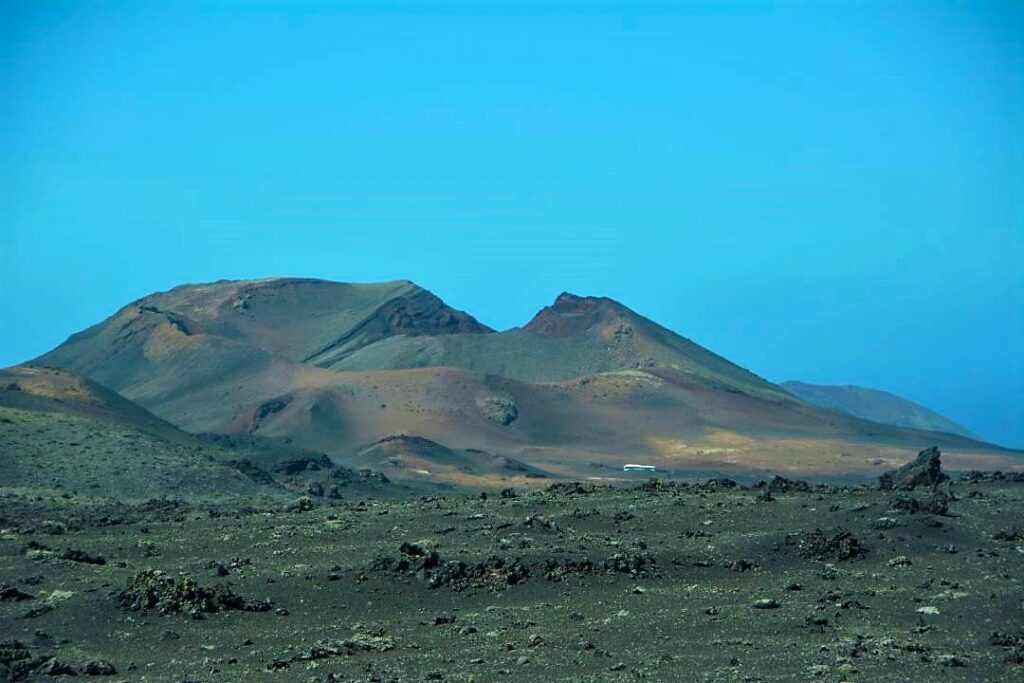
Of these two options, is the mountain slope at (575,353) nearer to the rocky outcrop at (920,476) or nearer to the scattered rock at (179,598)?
the rocky outcrop at (920,476)

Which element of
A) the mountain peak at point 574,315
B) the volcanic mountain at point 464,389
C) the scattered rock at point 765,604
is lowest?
the scattered rock at point 765,604

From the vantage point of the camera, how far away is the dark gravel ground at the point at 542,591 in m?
20.8

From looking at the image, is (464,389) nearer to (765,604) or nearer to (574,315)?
(574,315)

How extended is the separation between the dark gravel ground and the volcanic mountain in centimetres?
4553

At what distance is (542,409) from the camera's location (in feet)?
363

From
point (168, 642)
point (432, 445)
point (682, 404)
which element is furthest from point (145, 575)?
point (682, 404)

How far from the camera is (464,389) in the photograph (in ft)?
363

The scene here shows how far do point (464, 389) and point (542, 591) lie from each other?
84.3m

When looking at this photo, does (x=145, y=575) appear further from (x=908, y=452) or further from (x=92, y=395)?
(x=908, y=452)

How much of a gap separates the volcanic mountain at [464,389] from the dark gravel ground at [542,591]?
45529 millimetres

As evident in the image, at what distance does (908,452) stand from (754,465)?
14.8 m

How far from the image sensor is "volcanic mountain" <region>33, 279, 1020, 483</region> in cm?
9675

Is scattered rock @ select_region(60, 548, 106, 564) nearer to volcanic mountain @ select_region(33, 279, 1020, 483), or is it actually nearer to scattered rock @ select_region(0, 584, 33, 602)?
scattered rock @ select_region(0, 584, 33, 602)

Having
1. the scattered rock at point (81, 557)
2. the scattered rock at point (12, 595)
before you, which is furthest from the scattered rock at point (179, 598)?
the scattered rock at point (81, 557)
